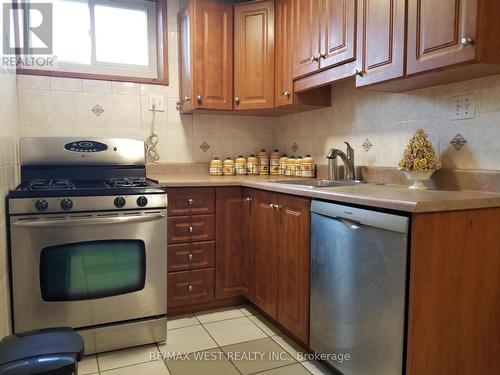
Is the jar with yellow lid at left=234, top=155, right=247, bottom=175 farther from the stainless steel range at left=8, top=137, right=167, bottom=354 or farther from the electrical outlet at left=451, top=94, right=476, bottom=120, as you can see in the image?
the electrical outlet at left=451, top=94, right=476, bottom=120

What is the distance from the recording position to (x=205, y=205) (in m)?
2.41

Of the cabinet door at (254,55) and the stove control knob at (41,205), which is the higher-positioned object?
the cabinet door at (254,55)

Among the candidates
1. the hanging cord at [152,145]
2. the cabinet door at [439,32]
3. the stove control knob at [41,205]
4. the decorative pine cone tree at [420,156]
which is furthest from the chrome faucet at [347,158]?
the stove control knob at [41,205]

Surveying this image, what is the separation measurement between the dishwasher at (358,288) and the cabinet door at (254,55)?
1273 millimetres

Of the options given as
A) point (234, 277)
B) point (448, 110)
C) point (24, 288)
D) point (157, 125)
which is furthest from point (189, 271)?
point (448, 110)

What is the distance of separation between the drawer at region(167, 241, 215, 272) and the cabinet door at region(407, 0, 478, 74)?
1.56 meters

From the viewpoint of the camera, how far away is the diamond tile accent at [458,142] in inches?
66.3

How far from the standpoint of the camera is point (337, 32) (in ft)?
6.63

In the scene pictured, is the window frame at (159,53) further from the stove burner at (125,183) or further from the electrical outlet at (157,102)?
the stove burner at (125,183)

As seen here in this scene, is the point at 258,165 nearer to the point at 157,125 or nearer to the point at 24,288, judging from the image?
the point at 157,125

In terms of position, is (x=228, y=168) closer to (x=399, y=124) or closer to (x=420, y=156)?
(x=399, y=124)

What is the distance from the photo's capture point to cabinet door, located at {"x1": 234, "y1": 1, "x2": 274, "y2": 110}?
2.69 meters

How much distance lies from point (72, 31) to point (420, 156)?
2.48 m

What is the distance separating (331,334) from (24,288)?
1451mm
